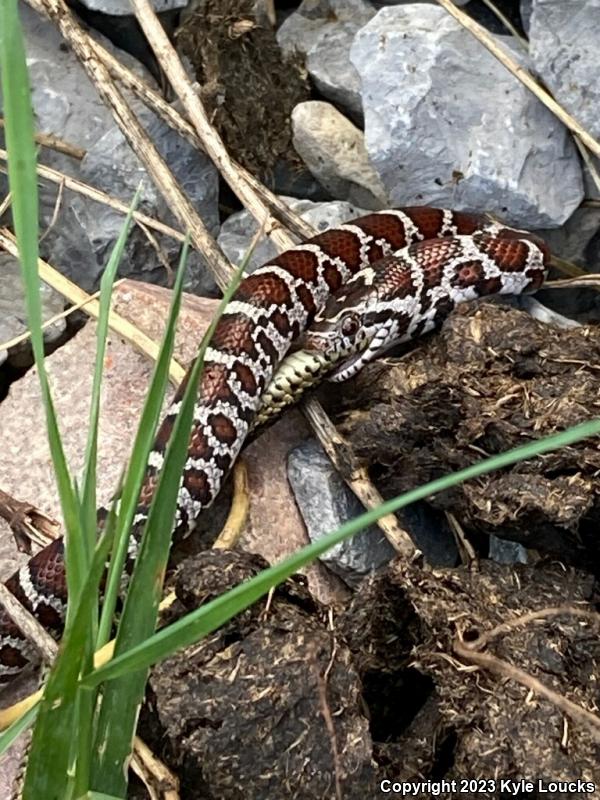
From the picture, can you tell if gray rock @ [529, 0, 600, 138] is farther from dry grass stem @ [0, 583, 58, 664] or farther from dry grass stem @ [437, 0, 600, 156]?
dry grass stem @ [0, 583, 58, 664]

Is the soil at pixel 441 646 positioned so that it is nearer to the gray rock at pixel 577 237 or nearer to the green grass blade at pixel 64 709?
the green grass blade at pixel 64 709

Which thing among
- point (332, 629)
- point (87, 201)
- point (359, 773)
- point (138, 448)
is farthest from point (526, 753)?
point (87, 201)

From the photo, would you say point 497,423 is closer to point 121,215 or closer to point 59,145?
point 121,215

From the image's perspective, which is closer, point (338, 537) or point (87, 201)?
point (338, 537)

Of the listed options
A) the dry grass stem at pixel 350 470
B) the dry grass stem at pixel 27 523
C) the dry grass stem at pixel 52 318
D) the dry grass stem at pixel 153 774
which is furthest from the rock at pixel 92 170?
the dry grass stem at pixel 153 774

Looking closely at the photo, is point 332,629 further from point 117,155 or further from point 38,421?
point 117,155

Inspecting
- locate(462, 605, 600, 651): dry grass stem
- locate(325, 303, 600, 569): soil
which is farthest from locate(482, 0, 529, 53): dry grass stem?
locate(462, 605, 600, 651): dry grass stem
